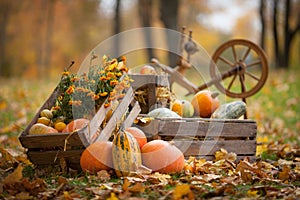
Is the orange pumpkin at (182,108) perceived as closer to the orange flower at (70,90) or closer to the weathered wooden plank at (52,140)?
the orange flower at (70,90)

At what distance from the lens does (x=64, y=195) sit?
113 inches

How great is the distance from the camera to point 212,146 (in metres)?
4.17

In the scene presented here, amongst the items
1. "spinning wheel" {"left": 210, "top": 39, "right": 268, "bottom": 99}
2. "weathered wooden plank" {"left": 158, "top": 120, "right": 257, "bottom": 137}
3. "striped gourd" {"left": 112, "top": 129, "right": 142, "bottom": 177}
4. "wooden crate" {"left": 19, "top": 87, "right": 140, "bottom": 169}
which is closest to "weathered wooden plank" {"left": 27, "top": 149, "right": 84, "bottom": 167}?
"wooden crate" {"left": 19, "top": 87, "right": 140, "bottom": 169}

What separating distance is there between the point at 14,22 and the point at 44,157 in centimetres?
2264

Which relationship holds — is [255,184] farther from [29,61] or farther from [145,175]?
[29,61]

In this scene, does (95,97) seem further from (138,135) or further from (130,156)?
(130,156)

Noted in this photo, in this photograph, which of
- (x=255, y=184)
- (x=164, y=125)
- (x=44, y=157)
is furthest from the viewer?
(x=164, y=125)

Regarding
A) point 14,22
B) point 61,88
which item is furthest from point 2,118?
point 14,22

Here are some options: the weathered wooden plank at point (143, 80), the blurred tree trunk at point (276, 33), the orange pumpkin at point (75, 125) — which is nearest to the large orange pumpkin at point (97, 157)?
the orange pumpkin at point (75, 125)

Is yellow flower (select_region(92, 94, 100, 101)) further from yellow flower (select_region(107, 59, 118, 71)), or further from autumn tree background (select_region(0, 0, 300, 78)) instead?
autumn tree background (select_region(0, 0, 300, 78))

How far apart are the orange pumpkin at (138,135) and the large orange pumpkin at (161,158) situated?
95mm

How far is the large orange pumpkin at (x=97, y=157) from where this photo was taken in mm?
3486

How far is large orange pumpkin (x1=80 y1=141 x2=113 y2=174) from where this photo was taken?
349 cm

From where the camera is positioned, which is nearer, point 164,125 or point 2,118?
point 164,125
